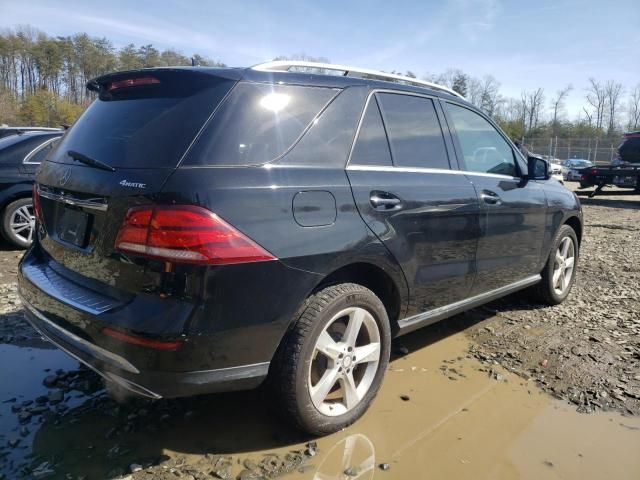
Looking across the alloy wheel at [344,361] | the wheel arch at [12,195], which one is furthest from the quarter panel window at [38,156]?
the alloy wheel at [344,361]

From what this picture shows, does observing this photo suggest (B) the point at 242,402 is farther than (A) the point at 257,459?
Yes

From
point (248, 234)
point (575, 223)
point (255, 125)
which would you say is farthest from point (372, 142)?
point (575, 223)

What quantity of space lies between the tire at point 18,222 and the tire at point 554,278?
19.1 feet

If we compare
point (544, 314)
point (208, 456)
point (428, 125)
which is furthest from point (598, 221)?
point (208, 456)

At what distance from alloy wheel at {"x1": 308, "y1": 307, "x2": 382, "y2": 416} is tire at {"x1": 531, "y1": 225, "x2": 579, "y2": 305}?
2481mm

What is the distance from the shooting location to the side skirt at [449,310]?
2.99 m

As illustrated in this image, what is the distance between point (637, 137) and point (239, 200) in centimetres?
1779

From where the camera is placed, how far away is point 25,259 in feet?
9.41

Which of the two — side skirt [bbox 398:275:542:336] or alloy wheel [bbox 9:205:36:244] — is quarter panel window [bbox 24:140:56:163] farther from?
side skirt [bbox 398:275:542:336]

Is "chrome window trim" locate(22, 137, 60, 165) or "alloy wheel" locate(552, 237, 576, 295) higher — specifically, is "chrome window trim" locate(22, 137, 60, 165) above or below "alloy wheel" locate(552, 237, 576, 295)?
above

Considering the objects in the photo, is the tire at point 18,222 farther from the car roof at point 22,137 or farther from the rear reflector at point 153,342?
the rear reflector at point 153,342

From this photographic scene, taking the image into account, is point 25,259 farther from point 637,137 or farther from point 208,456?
point 637,137

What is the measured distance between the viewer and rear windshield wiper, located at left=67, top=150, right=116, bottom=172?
2250 millimetres

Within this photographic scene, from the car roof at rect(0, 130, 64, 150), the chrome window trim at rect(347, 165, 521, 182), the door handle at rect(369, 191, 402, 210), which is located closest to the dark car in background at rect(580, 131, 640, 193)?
the chrome window trim at rect(347, 165, 521, 182)
